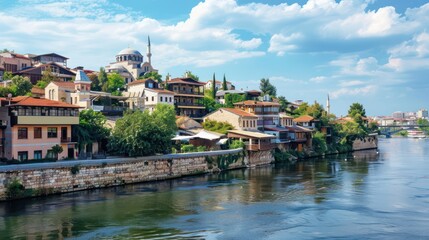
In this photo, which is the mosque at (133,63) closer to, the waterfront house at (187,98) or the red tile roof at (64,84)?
the waterfront house at (187,98)

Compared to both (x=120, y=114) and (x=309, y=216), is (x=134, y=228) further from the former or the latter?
(x=120, y=114)

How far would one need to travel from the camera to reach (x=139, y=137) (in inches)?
1703

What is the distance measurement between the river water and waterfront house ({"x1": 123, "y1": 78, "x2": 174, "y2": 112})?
30876 millimetres

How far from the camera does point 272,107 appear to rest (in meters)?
77.2

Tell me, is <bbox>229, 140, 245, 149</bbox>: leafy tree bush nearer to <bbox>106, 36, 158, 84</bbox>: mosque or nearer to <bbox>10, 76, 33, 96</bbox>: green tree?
<bbox>10, 76, 33, 96</bbox>: green tree

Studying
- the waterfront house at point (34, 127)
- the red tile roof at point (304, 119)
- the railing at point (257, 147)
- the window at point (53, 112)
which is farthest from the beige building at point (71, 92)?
the red tile roof at point (304, 119)

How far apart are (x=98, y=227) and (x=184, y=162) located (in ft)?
75.9

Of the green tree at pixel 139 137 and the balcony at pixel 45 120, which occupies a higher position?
the balcony at pixel 45 120

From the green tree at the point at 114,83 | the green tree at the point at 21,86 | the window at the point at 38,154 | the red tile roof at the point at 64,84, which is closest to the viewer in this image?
the window at the point at 38,154

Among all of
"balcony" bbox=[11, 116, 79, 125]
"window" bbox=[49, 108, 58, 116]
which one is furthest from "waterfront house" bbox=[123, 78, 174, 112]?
"window" bbox=[49, 108, 58, 116]

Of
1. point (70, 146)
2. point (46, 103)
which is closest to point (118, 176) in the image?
point (70, 146)

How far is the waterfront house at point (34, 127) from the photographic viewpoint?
1502 inches

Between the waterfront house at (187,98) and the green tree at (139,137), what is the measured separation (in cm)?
3324

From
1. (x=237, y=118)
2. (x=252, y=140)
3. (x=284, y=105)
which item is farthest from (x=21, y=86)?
(x=284, y=105)
